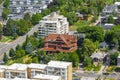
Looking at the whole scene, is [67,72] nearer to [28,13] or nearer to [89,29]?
[89,29]

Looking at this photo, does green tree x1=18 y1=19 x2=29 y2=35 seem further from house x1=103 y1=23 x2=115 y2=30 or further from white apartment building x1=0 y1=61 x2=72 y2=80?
white apartment building x1=0 y1=61 x2=72 y2=80

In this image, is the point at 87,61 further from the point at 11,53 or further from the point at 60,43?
the point at 11,53

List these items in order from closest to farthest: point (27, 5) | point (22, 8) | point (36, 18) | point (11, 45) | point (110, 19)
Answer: point (11, 45) → point (110, 19) → point (36, 18) → point (22, 8) → point (27, 5)

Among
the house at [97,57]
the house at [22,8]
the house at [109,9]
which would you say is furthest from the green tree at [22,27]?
the house at [97,57]

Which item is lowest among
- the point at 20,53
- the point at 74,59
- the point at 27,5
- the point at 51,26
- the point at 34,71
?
the point at 74,59

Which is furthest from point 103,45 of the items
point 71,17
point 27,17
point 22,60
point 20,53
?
point 27,17

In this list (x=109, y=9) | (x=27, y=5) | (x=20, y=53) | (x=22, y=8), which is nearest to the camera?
(x=20, y=53)

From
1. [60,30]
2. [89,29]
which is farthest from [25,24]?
[89,29]

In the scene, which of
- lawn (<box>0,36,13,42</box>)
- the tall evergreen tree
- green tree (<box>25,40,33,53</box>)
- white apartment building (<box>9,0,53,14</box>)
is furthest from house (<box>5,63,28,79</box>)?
white apartment building (<box>9,0,53,14</box>)
